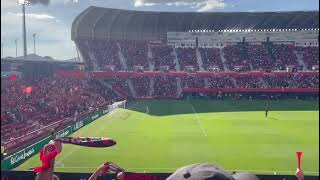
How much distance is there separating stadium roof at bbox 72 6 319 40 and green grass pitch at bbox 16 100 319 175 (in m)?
38.7

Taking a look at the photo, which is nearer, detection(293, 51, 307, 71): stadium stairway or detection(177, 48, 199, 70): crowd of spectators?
detection(293, 51, 307, 71): stadium stairway

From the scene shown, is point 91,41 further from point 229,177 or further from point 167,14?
point 229,177

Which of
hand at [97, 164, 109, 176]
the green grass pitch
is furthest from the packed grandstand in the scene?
hand at [97, 164, 109, 176]

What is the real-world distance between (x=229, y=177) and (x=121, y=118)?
39119 mm

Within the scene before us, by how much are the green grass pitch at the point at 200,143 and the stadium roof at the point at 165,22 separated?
127 feet

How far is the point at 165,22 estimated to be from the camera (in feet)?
274

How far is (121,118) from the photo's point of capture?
41.8 metres

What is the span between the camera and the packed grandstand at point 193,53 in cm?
6812

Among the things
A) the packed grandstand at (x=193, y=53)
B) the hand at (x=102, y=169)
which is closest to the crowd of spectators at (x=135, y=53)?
the packed grandstand at (x=193, y=53)

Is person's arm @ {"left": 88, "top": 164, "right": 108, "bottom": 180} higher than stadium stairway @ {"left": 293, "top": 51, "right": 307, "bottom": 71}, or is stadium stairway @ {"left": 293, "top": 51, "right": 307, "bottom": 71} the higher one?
stadium stairway @ {"left": 293, "top": 51, "right": 307, "bottom": 71}

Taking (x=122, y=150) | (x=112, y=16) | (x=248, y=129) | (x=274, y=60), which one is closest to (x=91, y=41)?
(x=112, y=16)

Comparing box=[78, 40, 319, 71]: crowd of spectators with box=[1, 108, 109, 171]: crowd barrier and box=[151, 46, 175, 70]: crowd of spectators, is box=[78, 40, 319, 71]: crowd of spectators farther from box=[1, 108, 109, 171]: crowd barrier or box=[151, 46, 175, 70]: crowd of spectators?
box=[1, 108, 109, 171]: crowd barrier

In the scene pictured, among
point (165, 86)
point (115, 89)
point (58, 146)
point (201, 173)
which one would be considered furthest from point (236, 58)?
point (201, 173)

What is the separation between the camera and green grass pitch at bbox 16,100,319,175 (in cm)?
2114
